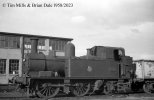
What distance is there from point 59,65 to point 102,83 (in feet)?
10.0

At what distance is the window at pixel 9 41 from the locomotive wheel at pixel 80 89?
19121 millimetres

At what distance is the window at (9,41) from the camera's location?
30.0 m

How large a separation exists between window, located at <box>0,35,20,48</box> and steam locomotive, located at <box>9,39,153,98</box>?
17851mm

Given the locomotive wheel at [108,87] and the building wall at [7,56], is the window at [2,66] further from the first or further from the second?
the locomotive wheel at [108,87]

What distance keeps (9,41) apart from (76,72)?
64.4 feet

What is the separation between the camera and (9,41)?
3044cm

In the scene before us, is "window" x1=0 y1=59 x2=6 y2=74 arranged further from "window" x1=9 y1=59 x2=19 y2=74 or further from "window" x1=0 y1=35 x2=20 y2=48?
"window" x1=0 y1=35 x2=20 y2=48

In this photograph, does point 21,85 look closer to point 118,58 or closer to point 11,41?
point 118,58

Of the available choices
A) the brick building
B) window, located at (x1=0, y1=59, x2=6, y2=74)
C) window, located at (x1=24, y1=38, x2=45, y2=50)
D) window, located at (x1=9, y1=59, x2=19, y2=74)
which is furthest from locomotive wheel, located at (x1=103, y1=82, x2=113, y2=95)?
window, located at (x1=24, y1=38, x2=45, y2=50)

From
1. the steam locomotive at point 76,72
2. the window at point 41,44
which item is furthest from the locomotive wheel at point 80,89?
the window at point 41,44

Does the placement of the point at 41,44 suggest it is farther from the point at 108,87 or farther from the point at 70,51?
the point at 108,87

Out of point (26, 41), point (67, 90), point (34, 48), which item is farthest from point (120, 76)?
A: point (26, 41)

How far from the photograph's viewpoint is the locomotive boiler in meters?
12.7

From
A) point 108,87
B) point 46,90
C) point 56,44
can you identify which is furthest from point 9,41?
point 108,87
